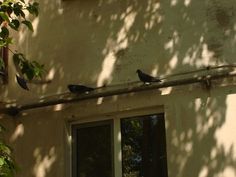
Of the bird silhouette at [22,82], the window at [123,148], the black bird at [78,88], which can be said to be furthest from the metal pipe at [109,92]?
the window at [123,148]

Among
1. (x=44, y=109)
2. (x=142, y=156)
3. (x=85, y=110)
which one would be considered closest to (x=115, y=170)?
(x=142, y=156)

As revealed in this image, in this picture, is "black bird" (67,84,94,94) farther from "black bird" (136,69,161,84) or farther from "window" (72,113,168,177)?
"black bird" (136,69,161,84)

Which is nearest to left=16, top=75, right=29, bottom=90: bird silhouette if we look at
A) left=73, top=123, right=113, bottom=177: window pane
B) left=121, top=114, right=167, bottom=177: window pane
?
left=73, top=123, right=113, bottom=177: window pane

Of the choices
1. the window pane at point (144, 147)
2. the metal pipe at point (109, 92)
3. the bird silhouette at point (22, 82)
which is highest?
the bird silhouette at point (22, 82)

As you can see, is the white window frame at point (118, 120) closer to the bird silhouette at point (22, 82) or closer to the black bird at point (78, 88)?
the black bird at point (78, 88)

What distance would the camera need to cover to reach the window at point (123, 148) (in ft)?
23.2

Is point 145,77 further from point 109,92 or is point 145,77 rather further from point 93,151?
point 93,151

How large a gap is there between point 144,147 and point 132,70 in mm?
1050

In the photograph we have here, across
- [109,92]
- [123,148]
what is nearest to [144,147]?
[123,148]

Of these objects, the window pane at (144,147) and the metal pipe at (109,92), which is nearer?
the metal pipe at (109,92)

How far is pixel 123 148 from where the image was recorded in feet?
24.0

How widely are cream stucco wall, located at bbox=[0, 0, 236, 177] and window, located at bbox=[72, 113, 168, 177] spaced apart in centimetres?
15

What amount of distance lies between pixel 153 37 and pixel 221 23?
0.96m

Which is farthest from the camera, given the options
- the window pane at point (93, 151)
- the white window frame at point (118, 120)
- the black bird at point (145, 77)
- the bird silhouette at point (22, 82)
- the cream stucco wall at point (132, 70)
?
the bird silhouette at point (22, 82)
